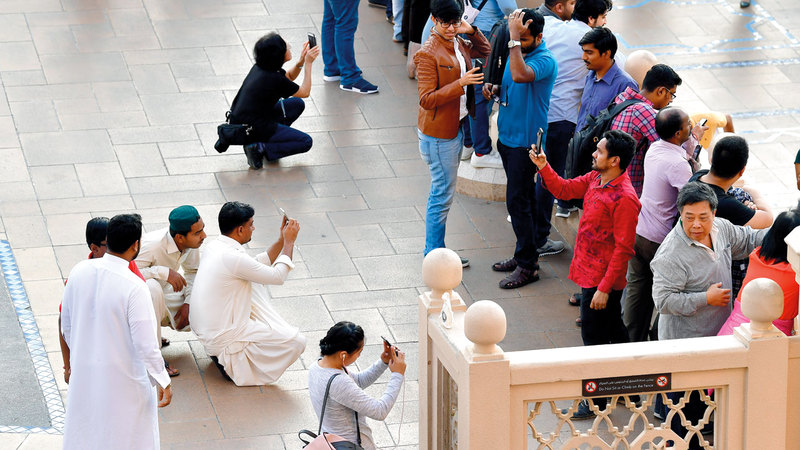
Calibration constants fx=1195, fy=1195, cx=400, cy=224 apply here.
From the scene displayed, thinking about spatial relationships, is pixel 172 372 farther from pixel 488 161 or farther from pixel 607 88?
pixel 488 161

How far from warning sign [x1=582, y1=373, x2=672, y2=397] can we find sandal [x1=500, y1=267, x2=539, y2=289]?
146 inches

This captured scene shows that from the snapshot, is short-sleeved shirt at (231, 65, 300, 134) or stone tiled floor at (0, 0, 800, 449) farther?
short-sleeved shirt at (231, 65, 300, 134)

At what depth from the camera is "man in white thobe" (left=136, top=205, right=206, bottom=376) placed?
759cm

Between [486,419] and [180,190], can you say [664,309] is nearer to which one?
[486,419]

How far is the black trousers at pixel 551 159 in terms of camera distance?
30.2ft

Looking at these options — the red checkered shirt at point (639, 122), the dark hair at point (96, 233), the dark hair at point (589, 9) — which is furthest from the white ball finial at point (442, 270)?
the dark hair at point (589, 9)

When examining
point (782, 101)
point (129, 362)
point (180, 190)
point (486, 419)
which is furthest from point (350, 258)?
point (782, 101)

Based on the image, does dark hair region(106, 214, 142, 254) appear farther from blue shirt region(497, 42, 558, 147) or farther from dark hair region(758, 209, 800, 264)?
blue shirt region(497, 42, 558, 147)

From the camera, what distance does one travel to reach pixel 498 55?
888 cm

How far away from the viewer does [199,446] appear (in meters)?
7.05

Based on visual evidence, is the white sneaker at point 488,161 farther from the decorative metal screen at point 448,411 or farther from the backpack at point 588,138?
the decorative metal screen at point 448,411

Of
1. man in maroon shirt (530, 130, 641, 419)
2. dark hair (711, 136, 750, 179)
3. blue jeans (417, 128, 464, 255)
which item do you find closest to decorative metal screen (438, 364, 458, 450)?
man in maroon shirt (530, 130, 641, 419)

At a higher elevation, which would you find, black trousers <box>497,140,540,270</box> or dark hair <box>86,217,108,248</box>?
dark hair <box>86,217,108,248</box>

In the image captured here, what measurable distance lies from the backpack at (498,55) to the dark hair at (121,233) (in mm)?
3624
